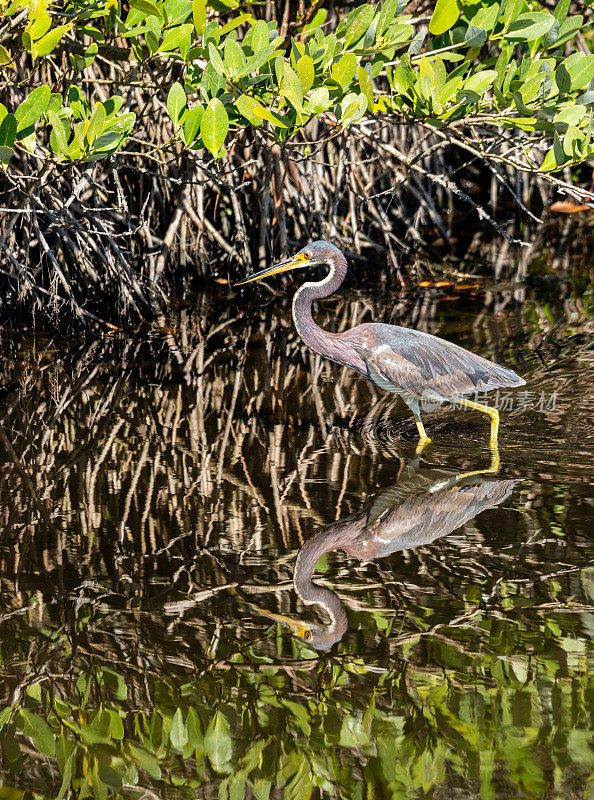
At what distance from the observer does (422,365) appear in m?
5.00

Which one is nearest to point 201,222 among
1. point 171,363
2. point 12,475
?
point 171,363

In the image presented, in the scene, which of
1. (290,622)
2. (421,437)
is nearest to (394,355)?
(421,437)

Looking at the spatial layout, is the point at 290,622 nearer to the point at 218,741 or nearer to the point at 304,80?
the point at 218,741

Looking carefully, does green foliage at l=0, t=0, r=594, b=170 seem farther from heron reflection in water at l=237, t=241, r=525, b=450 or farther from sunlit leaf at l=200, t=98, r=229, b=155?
heron reflection in water at l=237, t=241, r=525, b=450

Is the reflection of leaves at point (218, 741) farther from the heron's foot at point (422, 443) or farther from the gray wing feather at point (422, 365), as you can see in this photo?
the gray wing feather at point (422, 365)

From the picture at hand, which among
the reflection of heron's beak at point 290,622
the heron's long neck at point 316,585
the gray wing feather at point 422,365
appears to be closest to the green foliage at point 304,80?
the gray wing feather at point 422,365

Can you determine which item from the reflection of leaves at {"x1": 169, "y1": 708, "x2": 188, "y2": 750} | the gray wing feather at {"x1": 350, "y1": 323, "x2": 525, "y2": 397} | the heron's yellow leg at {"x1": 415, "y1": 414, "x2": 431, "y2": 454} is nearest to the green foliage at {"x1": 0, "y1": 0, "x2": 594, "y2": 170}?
the gray wing feather at {"x1": 350, "y1": 323, "x2": 525, "y2": 397}

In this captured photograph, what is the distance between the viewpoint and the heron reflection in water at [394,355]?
196 inches

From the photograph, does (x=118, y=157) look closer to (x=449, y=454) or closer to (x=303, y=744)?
(x=449, y=454)

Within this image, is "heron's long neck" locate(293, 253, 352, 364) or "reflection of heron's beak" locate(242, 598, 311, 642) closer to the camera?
"reflection of heron's beak" locate(242, 598, 311, 642)

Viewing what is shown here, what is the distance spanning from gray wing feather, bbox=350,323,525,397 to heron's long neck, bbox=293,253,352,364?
13 cm

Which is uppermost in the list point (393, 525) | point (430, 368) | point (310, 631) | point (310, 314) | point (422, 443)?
point (310, 314)

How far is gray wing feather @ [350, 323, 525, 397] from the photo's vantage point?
4.96m

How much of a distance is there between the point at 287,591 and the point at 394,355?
6.53ft
